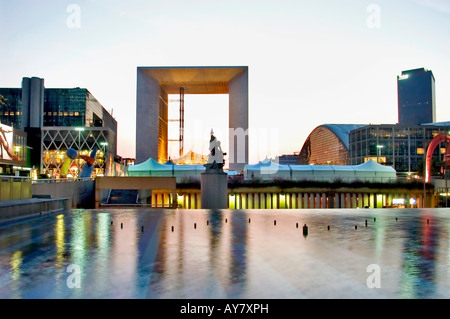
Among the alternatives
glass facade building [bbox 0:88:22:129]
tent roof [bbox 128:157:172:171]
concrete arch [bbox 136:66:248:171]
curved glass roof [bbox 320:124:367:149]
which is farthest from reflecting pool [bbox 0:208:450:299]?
glass facade building [bbox 0:88:22:129]

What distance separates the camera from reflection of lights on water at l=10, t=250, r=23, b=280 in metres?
9.15

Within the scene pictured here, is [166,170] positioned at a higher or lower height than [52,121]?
lower

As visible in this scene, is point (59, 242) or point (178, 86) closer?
point (59, 242)

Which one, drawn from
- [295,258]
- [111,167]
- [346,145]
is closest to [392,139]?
[346,145]

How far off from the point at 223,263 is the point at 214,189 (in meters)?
21.8

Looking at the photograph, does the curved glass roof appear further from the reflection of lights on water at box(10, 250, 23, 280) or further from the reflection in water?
the reflection of lights on water at box(10, 250, 23, 280)

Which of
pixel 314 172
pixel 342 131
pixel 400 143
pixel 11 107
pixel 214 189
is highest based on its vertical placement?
pixel 11 107

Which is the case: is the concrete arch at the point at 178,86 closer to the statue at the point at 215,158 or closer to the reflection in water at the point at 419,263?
the statue at the point at 215,158

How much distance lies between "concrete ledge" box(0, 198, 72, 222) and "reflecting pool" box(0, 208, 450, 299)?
2992 mm

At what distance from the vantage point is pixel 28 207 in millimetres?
22672

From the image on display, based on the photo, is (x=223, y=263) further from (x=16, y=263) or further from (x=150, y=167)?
(x=150, y=167)

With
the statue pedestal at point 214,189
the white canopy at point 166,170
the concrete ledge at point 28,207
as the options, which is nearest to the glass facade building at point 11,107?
the white canopy at point 166,170

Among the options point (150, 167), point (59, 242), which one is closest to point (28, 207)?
point (59, 242)

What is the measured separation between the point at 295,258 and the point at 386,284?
3151 mm
